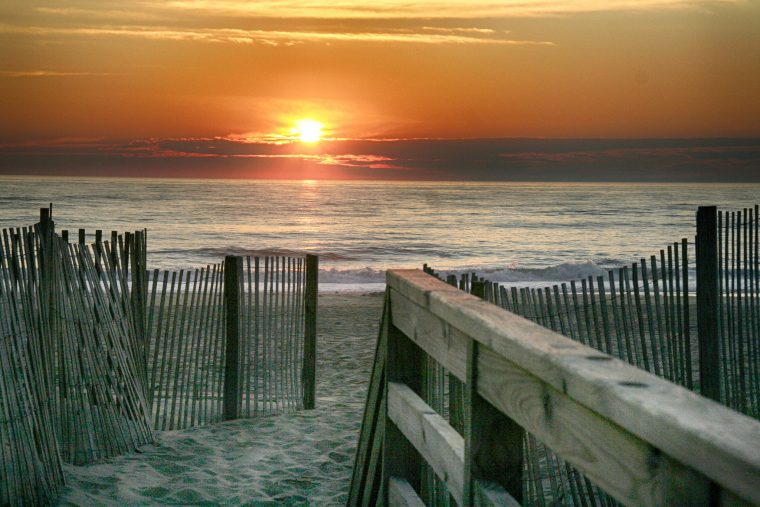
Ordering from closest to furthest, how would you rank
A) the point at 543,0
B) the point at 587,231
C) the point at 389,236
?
the point at 543,0
the point at 389,236
the point at 587,231

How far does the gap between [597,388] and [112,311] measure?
478cm

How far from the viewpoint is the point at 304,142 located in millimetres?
71000

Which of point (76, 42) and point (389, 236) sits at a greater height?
point (76, 42)

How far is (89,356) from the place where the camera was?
501 centimetres

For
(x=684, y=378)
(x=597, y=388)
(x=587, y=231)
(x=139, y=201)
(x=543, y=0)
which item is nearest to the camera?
(x=597, y=388)

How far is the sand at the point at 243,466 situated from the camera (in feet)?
15.7

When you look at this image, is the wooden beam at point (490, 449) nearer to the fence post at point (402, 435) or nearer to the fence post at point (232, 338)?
the fence post at point (402, 435)

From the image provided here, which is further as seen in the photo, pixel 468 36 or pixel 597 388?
pixel 468 36

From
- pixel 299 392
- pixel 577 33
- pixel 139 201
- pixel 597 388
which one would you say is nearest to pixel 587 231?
pixel 577 33

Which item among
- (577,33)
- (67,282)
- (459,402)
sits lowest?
(459,402)

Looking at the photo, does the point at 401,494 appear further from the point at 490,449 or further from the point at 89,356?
the point at 89,356

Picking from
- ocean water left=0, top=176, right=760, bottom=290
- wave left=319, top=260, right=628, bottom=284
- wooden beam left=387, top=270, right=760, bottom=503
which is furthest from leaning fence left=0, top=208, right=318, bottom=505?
wave left=319, top=260, right=628, bottom=284

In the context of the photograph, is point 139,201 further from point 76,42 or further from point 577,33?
point 577,33

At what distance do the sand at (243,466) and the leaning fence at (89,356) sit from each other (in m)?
0.18
